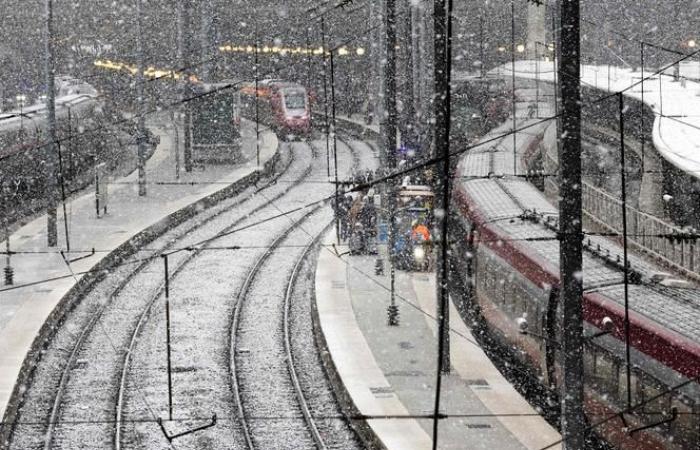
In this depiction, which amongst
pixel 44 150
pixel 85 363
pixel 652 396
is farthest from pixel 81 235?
pixel 652 396

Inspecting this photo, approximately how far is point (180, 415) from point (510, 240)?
216 inches

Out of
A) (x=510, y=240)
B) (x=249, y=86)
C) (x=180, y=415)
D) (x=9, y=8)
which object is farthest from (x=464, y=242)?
(x=9, y=8)

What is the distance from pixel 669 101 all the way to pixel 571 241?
24620 millimetres

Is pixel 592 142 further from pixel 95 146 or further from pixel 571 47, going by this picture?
pixel 571 47

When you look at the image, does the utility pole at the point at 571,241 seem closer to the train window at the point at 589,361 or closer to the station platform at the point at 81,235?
the train window at the point at 589,361

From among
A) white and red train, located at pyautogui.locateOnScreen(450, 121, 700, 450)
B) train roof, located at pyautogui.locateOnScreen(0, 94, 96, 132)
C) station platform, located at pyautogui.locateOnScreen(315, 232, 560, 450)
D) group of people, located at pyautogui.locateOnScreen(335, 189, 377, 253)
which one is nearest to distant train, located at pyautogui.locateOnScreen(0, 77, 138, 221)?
train roof, located at pyautogui.locateOnScreen(0, 94, 96, 132)

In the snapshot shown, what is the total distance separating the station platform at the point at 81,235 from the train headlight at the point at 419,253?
21.4ft

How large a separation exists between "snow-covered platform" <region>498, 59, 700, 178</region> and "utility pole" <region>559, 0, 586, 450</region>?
266cm

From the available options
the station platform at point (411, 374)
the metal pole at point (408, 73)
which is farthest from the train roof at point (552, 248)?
the metal pole at point (408, 73)

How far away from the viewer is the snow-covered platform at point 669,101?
23144mm

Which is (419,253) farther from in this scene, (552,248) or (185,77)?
(185,77)

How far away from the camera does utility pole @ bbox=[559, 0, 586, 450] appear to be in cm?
1066

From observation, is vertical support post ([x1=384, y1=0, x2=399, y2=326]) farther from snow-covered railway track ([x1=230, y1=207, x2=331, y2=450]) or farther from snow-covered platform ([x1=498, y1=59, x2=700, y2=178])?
snow-covered platform ([x1=498, y1=59, x2=700, y2=178])

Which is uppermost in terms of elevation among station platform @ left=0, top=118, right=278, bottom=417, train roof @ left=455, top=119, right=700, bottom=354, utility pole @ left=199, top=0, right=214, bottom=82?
utility pole @ left=199, top=0, right=214, bottom=82
